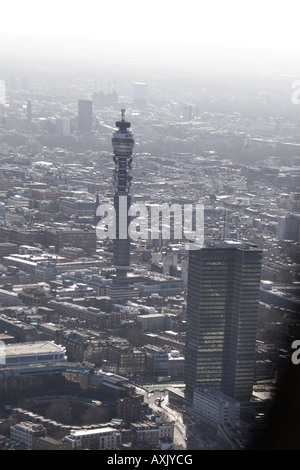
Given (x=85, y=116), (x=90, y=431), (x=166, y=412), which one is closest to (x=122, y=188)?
(x=166, y=412)

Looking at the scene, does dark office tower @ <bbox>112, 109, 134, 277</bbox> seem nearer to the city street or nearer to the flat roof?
the city street

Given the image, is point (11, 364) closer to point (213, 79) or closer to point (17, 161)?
point (17, 161)

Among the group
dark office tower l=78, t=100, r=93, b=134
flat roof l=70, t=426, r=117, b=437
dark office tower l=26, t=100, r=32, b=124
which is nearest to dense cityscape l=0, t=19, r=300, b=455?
flat roof l=70, t=426, r=117, b=437

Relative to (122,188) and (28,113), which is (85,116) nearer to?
(28,113)

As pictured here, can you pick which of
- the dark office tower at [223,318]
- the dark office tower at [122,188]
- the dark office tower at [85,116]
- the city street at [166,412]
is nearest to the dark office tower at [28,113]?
the dark office tower at [85,116]

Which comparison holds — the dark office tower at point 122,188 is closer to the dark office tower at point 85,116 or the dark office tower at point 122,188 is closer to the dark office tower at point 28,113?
the dark office tower at point 85,116
